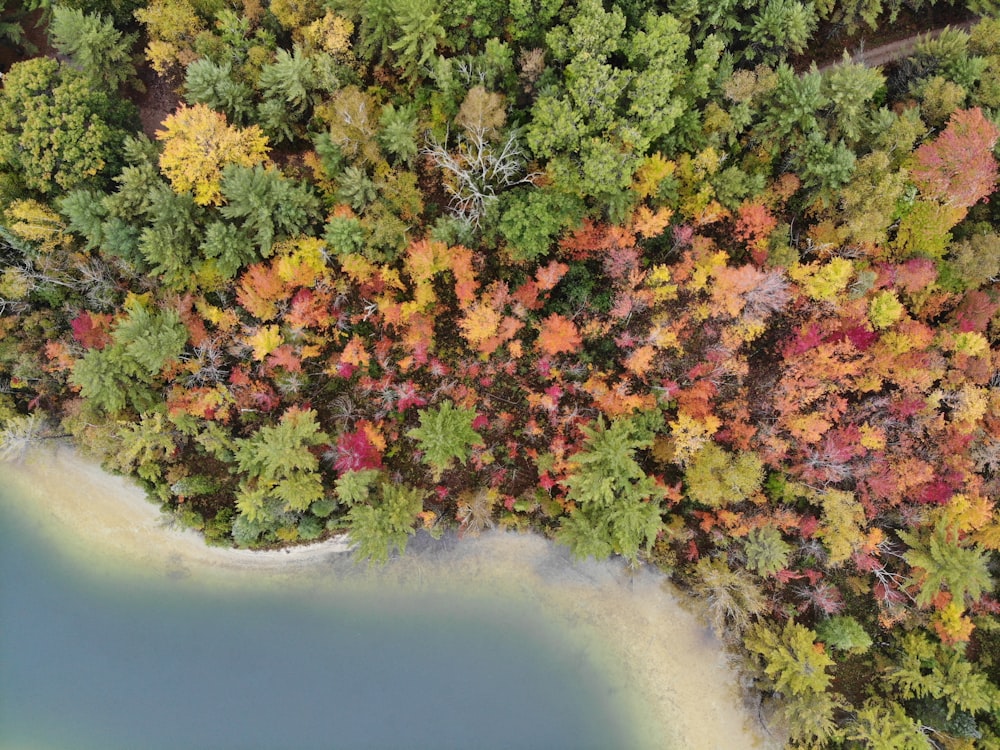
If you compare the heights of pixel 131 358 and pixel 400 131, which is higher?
pixel 400 131

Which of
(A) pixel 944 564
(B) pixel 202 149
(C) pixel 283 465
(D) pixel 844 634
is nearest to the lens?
(B) pixel 202 149

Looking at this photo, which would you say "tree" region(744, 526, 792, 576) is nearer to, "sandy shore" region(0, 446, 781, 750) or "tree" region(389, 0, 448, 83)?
"sandy shore" region(0, 446, 781, 750)

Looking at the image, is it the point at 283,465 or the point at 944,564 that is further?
the point at 283,465

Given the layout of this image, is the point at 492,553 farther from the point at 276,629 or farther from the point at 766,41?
the point at 766,41

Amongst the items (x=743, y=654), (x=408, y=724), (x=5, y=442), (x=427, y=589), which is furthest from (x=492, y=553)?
(x=5, y=442)

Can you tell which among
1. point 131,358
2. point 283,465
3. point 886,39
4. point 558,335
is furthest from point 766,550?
point 131,358

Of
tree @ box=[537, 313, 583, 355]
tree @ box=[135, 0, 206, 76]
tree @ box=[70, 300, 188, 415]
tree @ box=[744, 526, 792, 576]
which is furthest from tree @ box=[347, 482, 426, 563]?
tree @ box=[135, 0, 206, 76]

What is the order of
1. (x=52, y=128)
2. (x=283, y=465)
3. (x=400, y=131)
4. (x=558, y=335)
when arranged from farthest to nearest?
(x=558, y=335) < (x=283, y=465) < (x=52, y=128) < (x=400, y=131)

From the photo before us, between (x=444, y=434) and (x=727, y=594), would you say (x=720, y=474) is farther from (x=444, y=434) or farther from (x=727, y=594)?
(x=444, y=434)
